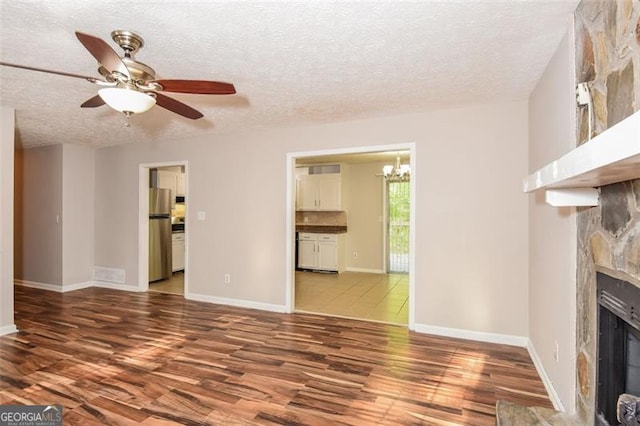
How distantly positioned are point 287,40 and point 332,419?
2444mm

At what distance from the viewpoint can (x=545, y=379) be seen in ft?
8.27

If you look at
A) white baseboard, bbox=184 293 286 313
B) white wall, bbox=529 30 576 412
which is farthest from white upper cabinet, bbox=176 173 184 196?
white wall, bbox=529 30 576 412

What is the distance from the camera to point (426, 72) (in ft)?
8.66

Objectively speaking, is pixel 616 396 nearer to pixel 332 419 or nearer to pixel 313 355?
pixel 332 419

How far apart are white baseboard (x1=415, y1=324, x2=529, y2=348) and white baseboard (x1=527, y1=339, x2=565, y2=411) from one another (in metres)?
0.11

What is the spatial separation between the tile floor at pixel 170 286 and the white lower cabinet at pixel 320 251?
260 cm

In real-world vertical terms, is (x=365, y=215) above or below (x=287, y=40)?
below

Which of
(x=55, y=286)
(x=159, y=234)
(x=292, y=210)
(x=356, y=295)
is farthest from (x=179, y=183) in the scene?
(x=356, y=295)

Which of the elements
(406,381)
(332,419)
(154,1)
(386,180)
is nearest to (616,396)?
(406,381)

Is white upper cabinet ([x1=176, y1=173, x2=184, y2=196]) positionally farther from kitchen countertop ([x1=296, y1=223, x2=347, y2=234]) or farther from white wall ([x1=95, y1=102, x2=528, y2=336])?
kitchen countertop ([x1=296, y1=223, x2=347, y2=234])

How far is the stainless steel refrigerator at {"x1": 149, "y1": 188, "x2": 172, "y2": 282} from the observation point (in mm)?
6020

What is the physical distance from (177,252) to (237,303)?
9.77 feet

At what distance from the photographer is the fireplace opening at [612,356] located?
60.5 inches

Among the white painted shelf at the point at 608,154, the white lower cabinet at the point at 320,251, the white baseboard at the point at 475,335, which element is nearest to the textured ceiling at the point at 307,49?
the white painted shelf at the point at 608,154
